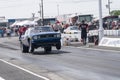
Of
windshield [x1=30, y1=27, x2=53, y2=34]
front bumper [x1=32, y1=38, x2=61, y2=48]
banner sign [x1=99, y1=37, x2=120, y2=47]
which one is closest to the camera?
front bumper [x1=32, y1=38, x2=61, y2=48]

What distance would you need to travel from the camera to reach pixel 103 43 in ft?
101

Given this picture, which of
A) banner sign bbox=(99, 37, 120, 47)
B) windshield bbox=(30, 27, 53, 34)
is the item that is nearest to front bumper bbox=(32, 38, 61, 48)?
windshield bbox=(30, 27, 53, 34)

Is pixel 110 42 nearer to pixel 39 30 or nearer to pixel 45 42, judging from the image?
pixel 39 30

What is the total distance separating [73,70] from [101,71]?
129 cm

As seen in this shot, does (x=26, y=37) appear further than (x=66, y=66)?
Yes

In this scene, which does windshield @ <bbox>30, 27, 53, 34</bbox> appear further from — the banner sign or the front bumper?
the banner sign

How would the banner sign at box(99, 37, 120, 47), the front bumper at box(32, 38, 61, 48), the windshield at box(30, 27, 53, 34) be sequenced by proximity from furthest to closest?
1. the banner sign at box(99, 37, 120, 47)
2. the windshield at box(30, 27, 53, 34)
3. the front bumper at box(32, 38, 61, 48)

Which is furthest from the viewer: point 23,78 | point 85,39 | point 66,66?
point 85,39

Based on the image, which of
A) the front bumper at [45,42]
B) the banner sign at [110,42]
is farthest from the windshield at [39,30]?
the banner sign at [110,42]

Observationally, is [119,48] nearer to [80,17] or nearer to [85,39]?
[85,39]

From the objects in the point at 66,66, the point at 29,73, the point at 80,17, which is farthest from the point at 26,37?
the point at 80,17

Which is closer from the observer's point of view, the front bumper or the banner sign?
the front bumper

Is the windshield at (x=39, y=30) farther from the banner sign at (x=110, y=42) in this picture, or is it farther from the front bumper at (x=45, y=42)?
the banner sign at (x=110, y=42)

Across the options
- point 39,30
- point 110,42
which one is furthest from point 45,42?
point 110,42
